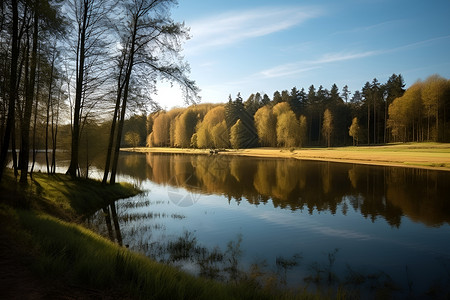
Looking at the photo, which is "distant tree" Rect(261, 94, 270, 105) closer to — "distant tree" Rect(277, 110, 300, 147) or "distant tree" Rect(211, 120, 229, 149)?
"distant tree" Rect(211, 120, 229, 149)

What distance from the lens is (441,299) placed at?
6.31m

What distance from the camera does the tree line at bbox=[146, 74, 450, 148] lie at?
6531cm

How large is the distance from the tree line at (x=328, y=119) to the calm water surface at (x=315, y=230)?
145 ft

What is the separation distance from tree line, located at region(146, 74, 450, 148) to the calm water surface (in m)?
44.1

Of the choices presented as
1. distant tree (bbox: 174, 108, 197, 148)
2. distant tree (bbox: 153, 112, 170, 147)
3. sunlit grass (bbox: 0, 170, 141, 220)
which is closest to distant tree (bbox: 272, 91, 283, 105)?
distant tree (bbox: 174, 108, 197, 148)

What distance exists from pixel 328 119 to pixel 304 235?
7302cm

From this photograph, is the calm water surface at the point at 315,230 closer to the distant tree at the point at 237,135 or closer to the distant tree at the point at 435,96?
the distant tree at the point at 435,96

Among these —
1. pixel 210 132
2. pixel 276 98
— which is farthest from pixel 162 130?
pixel 276 98

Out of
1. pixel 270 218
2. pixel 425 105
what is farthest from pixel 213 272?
pixel 425 105

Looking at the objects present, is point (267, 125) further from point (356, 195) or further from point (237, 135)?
point (356, 195)

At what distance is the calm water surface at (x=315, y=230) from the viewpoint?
7.79 metres

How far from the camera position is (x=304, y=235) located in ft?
36.7

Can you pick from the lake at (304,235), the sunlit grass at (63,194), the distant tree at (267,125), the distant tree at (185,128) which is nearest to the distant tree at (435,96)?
the distant tree at (267,125)

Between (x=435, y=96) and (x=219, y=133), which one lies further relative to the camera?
(x=219, y=133)
